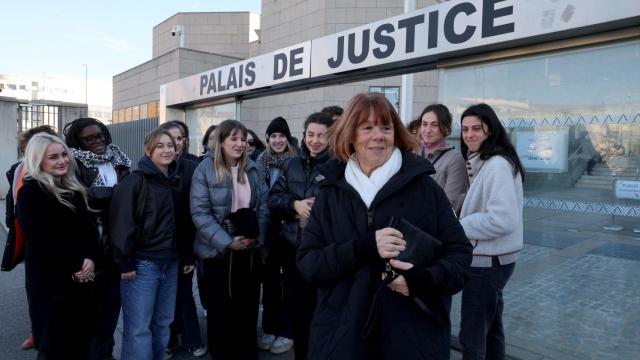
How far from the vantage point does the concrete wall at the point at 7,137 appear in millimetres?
13109

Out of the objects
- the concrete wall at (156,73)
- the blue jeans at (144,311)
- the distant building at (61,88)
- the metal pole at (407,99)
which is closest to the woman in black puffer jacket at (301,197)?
the blue jeans at (144,311)

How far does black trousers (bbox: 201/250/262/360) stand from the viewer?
332cm

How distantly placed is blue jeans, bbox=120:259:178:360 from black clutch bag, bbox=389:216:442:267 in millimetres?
2077

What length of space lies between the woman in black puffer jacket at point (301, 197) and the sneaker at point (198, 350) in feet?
3.26

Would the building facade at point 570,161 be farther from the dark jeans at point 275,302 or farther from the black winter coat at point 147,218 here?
the black winter coat at point 147,218

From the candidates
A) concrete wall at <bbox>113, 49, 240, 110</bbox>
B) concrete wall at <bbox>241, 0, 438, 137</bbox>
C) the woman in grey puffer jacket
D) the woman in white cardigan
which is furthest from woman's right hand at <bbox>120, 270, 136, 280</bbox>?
concrete wall at <bbox>113, 49, 240, 110</bbox>

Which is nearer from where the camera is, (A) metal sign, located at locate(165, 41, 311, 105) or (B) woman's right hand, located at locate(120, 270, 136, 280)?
(B) woman's right hand, located at locate(120, 270, 136, 280)

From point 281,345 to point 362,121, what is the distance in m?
2.62

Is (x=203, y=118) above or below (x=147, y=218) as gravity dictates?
above

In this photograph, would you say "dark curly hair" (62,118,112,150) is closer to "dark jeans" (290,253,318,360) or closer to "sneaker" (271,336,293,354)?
"dark jeans" (290,253,318,360)

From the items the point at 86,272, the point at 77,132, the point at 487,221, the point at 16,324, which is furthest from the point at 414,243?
the point at 16,324

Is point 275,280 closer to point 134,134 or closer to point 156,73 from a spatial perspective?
point 134,134

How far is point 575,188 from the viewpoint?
3.32 meters

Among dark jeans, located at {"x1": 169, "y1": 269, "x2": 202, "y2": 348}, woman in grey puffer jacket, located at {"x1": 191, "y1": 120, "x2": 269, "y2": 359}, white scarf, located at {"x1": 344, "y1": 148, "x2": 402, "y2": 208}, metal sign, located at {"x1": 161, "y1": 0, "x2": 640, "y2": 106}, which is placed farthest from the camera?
dark jeans, located at {"x1": 169, "y1": 269, "x2": 202, "y2": 348}
